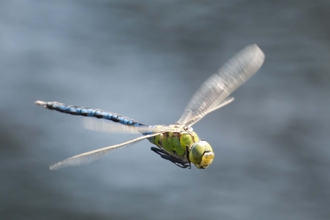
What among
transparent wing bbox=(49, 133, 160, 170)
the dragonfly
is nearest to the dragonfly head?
the dragonfly

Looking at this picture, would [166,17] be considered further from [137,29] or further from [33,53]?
[33,53]

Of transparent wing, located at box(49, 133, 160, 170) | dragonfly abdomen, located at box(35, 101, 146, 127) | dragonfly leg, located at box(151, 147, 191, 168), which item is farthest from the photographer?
dragonfly abdomen, located at box(35, 101, 146, 127)

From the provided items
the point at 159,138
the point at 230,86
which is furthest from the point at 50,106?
the point at 230,86

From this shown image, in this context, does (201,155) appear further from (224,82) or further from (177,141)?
(224,82)

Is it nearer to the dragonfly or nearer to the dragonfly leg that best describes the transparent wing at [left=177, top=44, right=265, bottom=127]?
the dragonfly

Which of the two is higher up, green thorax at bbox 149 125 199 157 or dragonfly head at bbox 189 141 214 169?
green thorax at bbox 149 125 199 157

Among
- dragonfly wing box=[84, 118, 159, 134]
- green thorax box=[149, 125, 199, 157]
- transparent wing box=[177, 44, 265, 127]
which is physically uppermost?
transparent wing box=[177, 44, 265, 127]

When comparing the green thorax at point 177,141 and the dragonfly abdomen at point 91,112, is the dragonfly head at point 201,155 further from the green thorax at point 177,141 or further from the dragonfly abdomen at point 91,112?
the dragonfly abdomen at point 91,112

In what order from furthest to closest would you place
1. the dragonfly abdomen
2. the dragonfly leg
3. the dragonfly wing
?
the dragonfly abdomen < the dragonfly wing < the dragonfly leg
